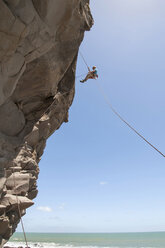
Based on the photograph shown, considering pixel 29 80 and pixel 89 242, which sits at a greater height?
pixel 29 80

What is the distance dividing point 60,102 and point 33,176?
194 inches

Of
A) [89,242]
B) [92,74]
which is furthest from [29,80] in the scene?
[89,242]

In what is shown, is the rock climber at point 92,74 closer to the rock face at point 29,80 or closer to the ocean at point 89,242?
the rock face at point 29,80

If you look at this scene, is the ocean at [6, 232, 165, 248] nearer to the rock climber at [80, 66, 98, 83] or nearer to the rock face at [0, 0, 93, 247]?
the rock face at [0, 0, 93, 247]

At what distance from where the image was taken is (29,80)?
31.9ft

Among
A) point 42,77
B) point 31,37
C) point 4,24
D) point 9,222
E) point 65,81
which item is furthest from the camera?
point 65,81

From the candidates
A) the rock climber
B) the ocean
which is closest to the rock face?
the rock climber

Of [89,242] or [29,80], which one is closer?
[29,80]

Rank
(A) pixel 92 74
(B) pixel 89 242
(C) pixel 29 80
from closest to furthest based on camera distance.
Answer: (C) pixel 29 80, (A) pixel 92 74, (B) pixel 89 242

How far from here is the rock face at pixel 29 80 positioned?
589 cm

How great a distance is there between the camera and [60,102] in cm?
1263

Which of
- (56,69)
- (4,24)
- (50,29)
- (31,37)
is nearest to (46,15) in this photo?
(50,29)

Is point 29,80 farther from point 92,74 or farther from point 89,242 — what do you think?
point 89,242

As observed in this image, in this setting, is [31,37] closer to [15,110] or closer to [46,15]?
[46,15]
